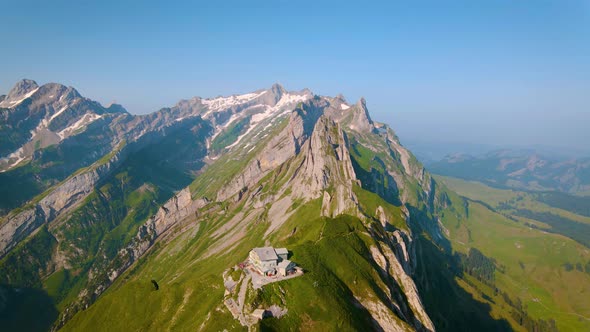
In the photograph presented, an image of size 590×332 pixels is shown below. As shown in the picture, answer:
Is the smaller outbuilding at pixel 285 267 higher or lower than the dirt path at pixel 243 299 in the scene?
higher

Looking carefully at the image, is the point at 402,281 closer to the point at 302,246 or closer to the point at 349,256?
the point at 349,256

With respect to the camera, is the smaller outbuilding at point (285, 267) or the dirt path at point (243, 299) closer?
the dirt path at point (243, 299)

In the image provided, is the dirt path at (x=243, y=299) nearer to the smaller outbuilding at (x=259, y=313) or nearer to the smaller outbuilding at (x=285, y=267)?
the smaller outbuilding at (x=259, y=313)

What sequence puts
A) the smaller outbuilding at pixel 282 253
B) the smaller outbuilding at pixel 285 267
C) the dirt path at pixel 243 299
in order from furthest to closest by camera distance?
the smaller outbuilding at pixel 282 253 → the smaller outbuilding at pixel 285 267 → the dirt path at pixel 243 299

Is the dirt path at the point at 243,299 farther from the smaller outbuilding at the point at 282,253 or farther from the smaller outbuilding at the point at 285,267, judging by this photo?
the smaller outbuilding at the point at 282,253

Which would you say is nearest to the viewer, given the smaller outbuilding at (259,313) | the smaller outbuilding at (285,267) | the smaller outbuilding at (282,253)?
the smaller outbuilding at (259,313)

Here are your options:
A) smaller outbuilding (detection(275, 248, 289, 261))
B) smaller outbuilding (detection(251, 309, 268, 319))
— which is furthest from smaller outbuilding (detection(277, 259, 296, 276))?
smaller outbuilding (detection(251, 309, 268, 319))

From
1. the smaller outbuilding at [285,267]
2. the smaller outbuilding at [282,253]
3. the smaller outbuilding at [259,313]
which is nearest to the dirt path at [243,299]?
the smaller outbuilding at [259,313]

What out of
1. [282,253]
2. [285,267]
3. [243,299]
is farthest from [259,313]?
[282,253]
